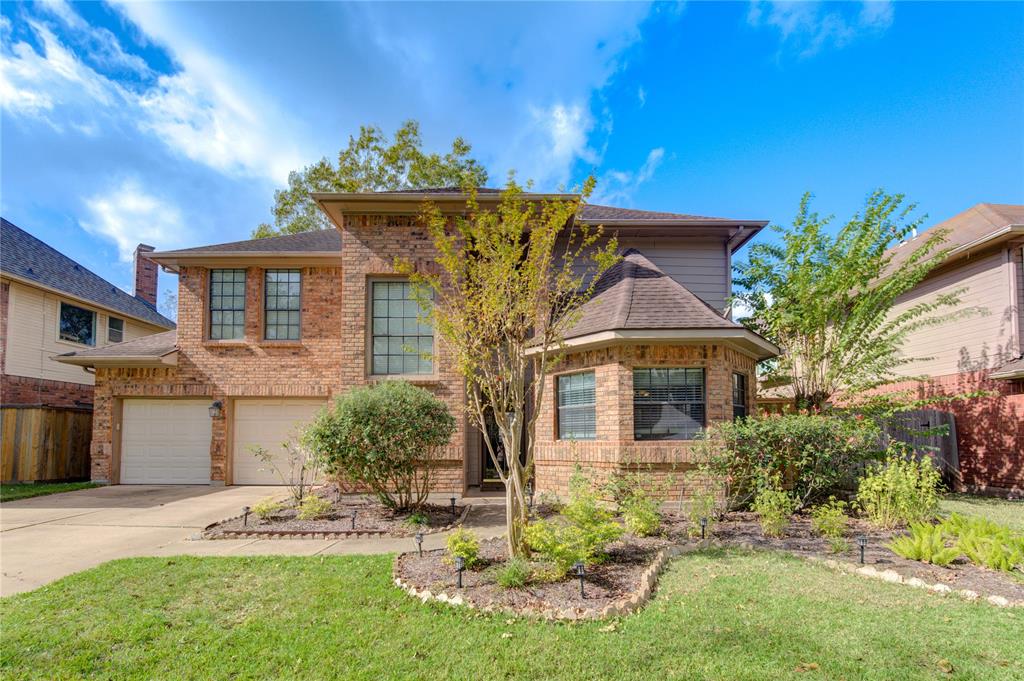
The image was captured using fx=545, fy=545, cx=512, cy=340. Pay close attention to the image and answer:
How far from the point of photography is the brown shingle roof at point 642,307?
8750 millimetres

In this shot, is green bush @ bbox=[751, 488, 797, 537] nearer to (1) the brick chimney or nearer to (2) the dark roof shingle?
(2) the dark roof shingle

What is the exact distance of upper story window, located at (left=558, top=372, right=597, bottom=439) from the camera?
9.39m

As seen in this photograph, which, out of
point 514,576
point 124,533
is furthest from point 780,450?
point 124,533

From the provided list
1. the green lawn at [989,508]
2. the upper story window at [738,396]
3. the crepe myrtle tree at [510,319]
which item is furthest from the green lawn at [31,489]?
the green lawn at [989,508]

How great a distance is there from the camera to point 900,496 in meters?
7.28

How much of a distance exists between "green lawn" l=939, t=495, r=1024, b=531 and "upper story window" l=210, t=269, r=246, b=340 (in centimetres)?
1389

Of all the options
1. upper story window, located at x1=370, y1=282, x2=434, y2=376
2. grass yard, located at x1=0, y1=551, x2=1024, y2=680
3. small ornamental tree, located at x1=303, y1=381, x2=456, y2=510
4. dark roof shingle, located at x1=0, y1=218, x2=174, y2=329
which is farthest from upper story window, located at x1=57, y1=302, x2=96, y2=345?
grass yard, located at x1=0, y1=551, x2=1024, y2=680

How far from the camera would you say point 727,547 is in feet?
21.0

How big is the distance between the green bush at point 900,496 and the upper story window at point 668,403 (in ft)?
8.07

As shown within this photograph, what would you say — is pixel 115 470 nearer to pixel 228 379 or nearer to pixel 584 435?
pixel 228 379

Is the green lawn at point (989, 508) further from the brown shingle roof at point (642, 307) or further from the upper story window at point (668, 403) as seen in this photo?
the brown shingle roof at point (642, 307)

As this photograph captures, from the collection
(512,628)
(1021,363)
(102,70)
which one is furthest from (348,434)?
(1021,363)

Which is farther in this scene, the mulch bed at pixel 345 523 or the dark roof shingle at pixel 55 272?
the dark roof shingle at pixel 55 272

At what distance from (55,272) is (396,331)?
12.6 meters
